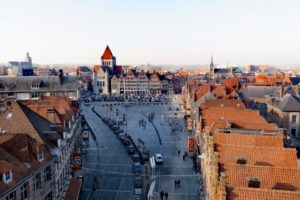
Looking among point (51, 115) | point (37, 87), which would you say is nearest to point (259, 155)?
point (51, 115)

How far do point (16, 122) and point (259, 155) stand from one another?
28964 mm

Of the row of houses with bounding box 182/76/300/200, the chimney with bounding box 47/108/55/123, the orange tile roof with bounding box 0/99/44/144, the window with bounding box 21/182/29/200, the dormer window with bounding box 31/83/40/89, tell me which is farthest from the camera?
the dormer window with bounding box 31/83/40/89

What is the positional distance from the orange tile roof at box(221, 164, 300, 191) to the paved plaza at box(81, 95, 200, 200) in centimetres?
2081

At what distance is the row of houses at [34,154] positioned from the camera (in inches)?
1223

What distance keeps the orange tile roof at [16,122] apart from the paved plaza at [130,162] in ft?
42.3

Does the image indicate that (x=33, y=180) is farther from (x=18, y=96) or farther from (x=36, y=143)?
(x=18, y=96)

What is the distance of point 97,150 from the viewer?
68188 millimetres

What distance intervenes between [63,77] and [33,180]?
187 feet

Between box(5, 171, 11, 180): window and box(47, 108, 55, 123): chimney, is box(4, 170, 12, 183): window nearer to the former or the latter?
box(5, 171, 11, 180): window

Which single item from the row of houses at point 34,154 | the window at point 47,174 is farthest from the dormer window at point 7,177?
the window at point 47,174

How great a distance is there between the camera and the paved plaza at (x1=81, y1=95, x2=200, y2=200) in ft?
160

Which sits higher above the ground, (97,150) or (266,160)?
(266,160)

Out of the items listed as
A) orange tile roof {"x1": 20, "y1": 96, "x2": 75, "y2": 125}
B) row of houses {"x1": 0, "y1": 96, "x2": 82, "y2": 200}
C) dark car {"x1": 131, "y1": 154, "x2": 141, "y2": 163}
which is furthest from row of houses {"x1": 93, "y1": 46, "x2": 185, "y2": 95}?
row of houses {"x1": 0, "y1": 96, "x2": 82, "y2": 200}

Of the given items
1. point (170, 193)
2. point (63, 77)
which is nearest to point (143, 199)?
point (170, 193)
